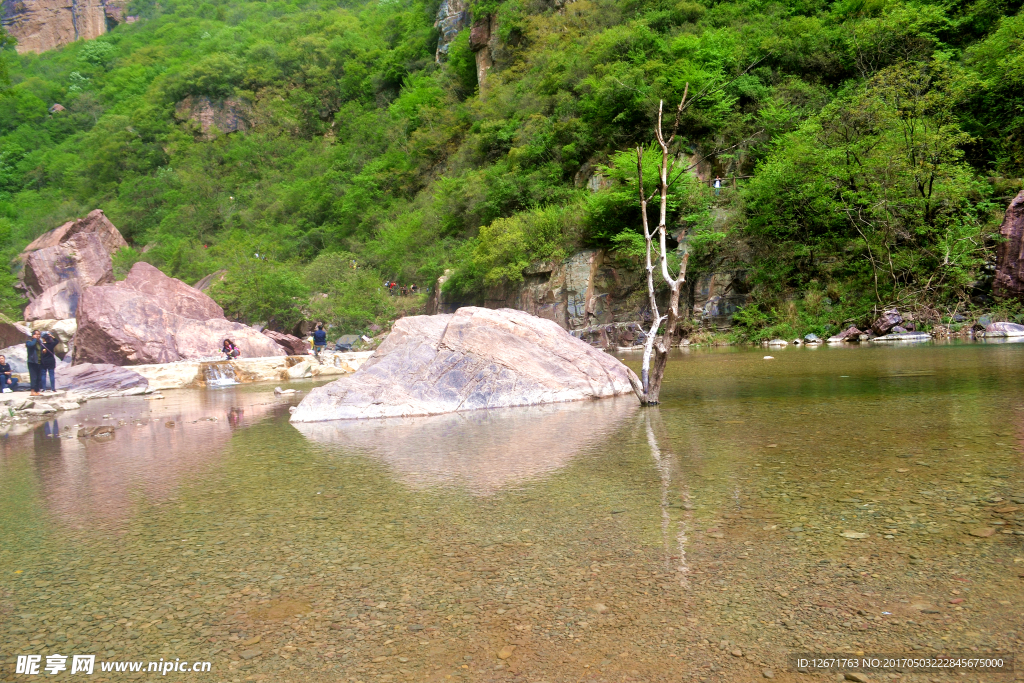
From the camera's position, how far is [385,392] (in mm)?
10000

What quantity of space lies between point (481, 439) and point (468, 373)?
2.99 metres

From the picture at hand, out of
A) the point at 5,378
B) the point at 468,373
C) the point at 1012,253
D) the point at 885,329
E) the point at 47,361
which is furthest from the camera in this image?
the point at 885,329

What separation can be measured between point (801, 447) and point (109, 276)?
52.9 meters

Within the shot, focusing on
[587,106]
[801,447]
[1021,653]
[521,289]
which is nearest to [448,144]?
[587,106]

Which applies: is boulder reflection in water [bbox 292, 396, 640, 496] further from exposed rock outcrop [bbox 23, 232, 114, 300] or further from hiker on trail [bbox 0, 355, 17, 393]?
exposed rock outcrop [bbox 23, 232, 114, 300]

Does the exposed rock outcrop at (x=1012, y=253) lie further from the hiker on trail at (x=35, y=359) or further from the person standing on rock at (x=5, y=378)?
the person standing on rock at (x=5, y=378)

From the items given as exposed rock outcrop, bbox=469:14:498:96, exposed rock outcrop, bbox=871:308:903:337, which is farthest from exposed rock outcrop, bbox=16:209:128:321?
exposed rock outcrop, bbox=871:308:903:337

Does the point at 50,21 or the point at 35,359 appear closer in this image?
the point at 35,359

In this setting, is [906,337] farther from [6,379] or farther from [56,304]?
[56,304]

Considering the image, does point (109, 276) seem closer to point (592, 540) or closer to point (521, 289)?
point (521, 289)

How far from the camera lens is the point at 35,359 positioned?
16125 mm

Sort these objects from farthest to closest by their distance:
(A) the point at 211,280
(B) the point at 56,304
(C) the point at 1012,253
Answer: (A) the point at 211,280, (B) the point at 56,304, (C) the point at 1012,253

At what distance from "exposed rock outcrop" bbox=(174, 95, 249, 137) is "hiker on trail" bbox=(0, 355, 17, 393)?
55189 millimetres

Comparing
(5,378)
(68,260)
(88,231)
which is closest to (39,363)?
(5,378)
